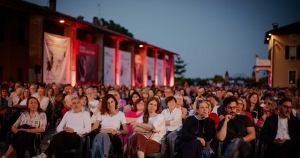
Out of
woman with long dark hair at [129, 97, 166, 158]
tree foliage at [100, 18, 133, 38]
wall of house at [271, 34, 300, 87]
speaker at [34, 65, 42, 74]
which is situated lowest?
woman with long dark hair at [129, 97, 166, 158]

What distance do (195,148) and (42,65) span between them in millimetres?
16523

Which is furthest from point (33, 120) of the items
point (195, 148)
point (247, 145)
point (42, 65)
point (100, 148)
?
point (42, 65)

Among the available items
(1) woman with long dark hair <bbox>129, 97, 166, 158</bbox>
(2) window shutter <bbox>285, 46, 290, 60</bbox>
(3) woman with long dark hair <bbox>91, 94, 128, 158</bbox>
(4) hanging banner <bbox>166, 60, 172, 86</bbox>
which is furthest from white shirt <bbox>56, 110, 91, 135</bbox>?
(4) hanging banner <bbox>166, 60, 172, 86</bbox>

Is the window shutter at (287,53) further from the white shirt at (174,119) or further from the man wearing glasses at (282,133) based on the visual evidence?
Answer: the man wearing glasses at (282,133)

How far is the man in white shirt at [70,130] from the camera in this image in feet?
→ 23.0

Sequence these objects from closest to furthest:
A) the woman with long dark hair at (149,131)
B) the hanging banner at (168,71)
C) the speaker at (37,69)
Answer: the woman with long dark hair at (149,131) < the speaker at (37,69) < the hanging banner at (168,71)

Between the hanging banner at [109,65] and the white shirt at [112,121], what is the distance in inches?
880

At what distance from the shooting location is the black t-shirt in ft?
21.9

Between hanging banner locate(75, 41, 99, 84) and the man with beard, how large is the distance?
19945 mm

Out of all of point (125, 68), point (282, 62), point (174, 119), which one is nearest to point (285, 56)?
point (282, 62)

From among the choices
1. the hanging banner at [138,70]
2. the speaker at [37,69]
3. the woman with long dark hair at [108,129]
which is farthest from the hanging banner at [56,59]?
the woman with long dark hair at [108,129]

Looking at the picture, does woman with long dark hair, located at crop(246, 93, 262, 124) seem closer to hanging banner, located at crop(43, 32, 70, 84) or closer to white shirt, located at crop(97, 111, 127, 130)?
white shirt, located at crop(97, 111, 127, 130)

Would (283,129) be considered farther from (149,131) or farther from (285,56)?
(285,56)

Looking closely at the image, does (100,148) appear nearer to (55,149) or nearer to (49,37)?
(55,149)
